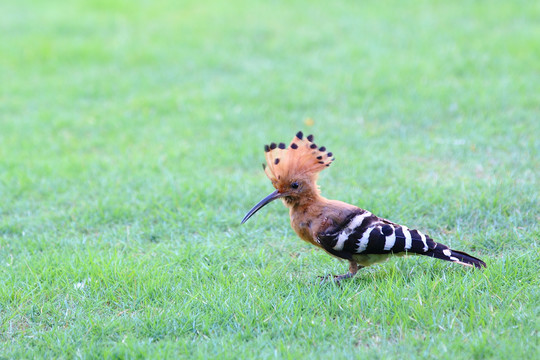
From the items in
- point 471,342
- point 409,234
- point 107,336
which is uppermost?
point 409,234

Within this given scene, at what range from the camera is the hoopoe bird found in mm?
3906

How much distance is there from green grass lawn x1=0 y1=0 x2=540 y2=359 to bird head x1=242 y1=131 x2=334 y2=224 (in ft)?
1.94

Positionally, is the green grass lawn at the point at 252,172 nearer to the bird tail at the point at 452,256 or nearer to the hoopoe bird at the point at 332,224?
the bird tail at the point at 452,256

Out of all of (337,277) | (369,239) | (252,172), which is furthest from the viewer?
(252,172)

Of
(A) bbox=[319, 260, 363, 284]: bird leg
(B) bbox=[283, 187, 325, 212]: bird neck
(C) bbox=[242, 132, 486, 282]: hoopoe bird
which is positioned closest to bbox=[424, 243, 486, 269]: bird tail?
(C) bbox=[242, 132, 486, 282]: hoopoe bird

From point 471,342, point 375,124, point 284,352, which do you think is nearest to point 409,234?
point 471,342

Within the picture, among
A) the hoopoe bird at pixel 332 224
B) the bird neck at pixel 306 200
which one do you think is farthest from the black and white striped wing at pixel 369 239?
the bird neck at pixel 306 200

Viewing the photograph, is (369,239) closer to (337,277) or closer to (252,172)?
(337,277)

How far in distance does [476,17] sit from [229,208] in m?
6.69

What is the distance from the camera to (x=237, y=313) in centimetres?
373

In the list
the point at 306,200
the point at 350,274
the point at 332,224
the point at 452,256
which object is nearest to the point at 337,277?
the point at 350,274

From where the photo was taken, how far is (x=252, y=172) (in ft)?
20.5

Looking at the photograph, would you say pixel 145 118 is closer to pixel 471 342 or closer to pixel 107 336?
pixel 107 336

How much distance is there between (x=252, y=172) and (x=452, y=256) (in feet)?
8.78
